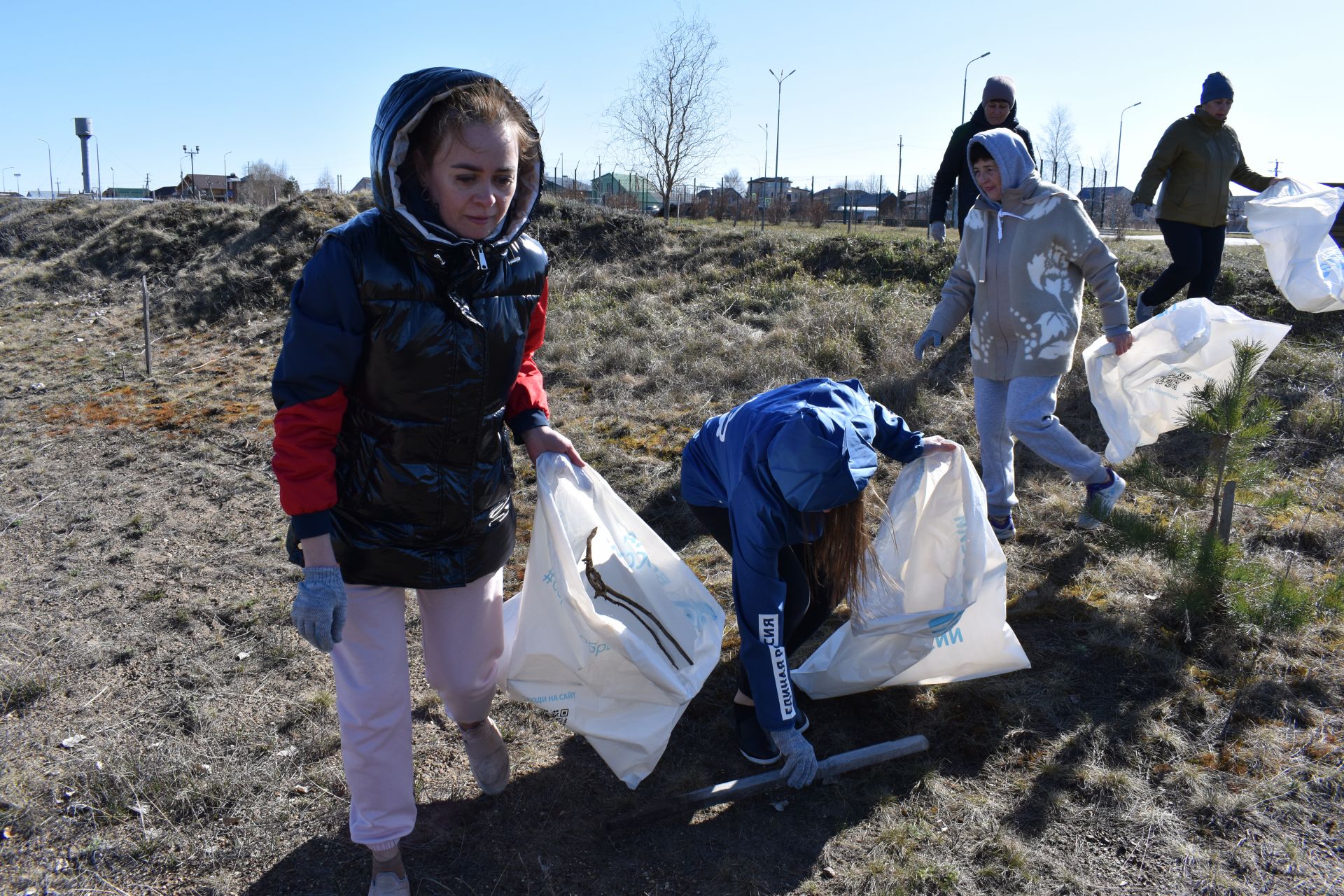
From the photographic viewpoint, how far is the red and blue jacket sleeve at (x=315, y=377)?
154cm

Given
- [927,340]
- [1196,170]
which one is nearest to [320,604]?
[927,340]

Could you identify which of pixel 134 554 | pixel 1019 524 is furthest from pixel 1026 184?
pixel 134 554

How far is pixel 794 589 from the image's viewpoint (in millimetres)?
2316

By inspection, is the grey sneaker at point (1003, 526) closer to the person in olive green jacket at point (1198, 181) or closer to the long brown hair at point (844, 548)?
the long brown hair at point (844, 548)

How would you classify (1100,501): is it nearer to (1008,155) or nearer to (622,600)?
(1008,155)

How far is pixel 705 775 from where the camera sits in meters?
2.35

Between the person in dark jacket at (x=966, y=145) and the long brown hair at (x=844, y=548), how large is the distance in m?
2.74

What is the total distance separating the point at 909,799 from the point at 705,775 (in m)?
0.52

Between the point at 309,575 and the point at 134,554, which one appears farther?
the point at 134,554

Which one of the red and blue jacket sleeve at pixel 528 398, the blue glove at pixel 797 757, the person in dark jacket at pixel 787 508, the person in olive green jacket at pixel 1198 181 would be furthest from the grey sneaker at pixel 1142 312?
the red and blue jacket sleeve at pixel 528 398

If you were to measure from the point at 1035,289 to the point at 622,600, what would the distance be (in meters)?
2.03

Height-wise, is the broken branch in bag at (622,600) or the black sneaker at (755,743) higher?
the broken branch in bag at (622,600)

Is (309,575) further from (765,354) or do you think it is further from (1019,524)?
(765,354)

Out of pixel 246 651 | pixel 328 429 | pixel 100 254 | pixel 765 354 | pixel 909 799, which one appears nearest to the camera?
pixel 328 429
